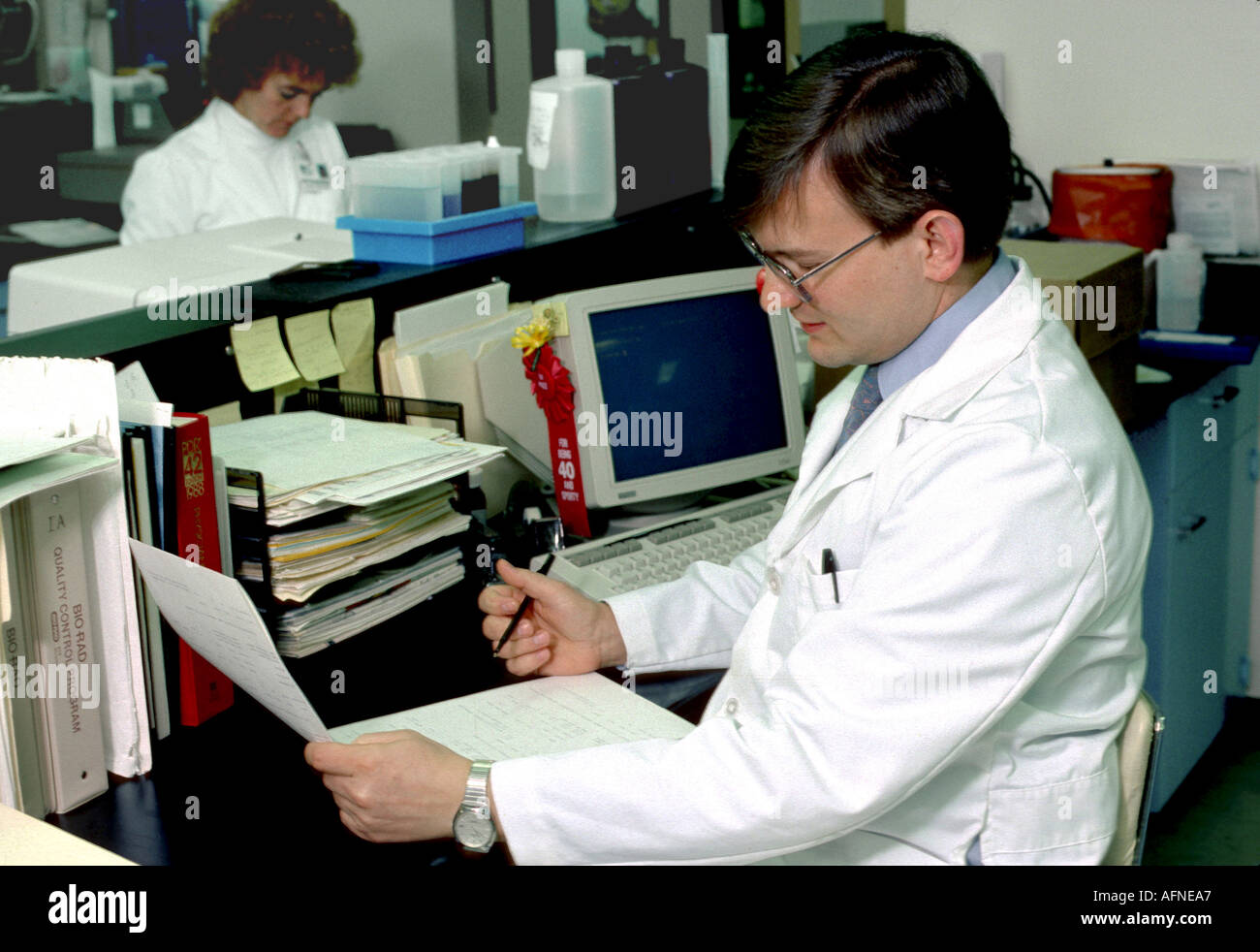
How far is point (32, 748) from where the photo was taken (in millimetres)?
1130

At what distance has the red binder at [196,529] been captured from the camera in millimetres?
1234

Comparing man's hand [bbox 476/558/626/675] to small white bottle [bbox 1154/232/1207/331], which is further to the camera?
small white bottle [bbox 1154/232/1207/331]

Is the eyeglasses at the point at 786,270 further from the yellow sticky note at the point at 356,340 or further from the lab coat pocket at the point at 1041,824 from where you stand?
the yellow sticky note at the point at 356,340

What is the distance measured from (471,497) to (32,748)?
0.62m

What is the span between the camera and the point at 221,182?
139 inches

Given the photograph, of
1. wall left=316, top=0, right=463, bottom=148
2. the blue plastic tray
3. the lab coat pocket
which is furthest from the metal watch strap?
wall left=316, top=0, right=463, bottom=148

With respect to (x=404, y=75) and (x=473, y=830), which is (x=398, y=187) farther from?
(x=404, y=75)

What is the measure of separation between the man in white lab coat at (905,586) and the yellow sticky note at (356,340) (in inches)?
28.1

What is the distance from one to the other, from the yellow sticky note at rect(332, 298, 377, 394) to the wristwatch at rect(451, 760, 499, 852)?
75 centimetres

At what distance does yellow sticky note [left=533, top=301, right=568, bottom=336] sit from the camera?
1777mm

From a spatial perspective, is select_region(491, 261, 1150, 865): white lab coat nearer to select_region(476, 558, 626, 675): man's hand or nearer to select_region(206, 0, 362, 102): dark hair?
select_region(476, 558, 626, 675): man's hand

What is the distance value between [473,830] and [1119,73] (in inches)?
97.2

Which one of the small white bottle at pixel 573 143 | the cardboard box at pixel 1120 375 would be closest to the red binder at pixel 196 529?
the small white bottle at pixel 573 143
